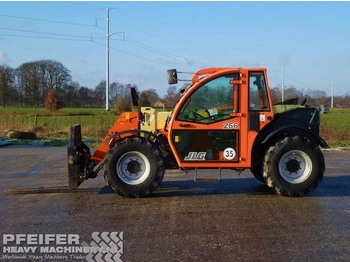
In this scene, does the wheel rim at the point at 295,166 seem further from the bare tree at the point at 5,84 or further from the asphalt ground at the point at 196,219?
the bare tree at the point at 5,84

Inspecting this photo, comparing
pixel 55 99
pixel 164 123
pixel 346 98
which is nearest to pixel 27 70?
pixel 55 99

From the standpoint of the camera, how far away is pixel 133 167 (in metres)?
7.78

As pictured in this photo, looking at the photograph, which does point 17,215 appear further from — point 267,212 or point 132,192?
point 267,212

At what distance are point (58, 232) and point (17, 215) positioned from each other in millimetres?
1205

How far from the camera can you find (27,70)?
6919 cm

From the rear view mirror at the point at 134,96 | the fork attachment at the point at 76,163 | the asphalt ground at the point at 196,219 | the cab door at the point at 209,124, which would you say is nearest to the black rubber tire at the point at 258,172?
the asphalt ground at the point at 196,219

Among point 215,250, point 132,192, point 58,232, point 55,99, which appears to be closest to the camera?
point 215,250

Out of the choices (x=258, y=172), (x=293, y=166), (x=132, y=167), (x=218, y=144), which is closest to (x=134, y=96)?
(x=132, y=167)

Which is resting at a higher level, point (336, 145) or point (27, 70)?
point (27, 70)

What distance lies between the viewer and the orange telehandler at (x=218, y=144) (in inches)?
304

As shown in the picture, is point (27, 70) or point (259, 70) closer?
point (259, 70)

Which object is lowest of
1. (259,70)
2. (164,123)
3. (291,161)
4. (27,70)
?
(291,161)

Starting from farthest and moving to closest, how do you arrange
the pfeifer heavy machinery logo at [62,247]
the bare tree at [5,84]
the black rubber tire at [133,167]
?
the bare tree at [5,84]
the black rubber tire at [133,167]
the pfeifer heavy machinery logo at [62,247]

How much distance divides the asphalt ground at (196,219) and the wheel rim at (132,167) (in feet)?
1.26
